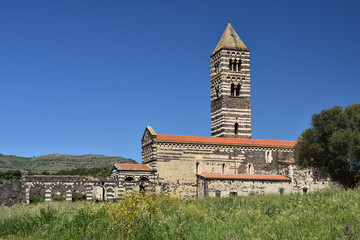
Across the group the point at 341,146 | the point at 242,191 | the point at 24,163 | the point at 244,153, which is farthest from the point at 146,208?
the point at 24,163

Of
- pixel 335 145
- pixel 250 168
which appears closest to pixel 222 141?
pixel 250 168

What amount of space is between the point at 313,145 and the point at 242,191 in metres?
8.81

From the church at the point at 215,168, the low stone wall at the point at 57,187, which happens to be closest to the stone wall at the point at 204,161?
the church at the point at 215,168

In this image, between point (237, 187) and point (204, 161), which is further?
point (204, 161)

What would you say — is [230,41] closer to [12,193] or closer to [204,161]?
[204,161]

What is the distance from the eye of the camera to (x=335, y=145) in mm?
35938

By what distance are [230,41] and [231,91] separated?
6.61 metres

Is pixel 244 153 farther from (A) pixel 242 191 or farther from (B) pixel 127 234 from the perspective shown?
(B) pixel 127 234

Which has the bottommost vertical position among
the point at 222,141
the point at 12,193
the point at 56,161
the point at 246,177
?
the point at 12,193

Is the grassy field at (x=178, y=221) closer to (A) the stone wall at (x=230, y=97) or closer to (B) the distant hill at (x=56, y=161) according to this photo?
(A) the stone wall at (x=230, y=97)

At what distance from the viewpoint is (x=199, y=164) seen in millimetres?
44406

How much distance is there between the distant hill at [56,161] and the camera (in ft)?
410

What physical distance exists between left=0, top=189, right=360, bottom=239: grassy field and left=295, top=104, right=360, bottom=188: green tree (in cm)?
1880

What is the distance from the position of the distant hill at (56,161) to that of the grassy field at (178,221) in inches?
4134
